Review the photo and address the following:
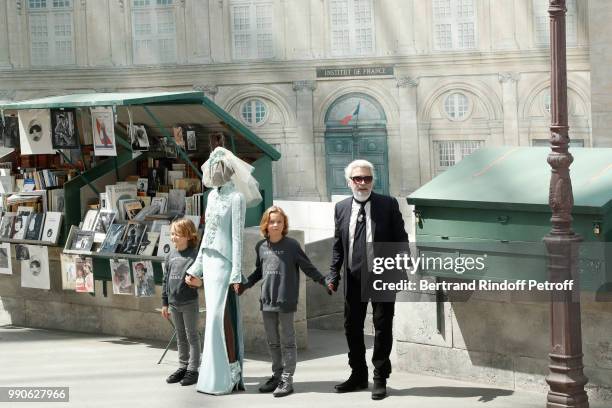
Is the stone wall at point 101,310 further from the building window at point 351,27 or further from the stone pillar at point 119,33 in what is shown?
the stone pillar at point 119,33

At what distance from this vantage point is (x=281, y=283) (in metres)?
8.41

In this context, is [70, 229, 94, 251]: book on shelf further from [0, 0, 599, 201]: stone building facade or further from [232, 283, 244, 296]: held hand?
[0, 0, 599, 201]: stone building facade

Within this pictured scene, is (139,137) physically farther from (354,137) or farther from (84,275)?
(354,137)

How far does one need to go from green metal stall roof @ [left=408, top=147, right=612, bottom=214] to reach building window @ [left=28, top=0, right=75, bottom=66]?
25.7m

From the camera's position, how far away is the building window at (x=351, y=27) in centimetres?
3105

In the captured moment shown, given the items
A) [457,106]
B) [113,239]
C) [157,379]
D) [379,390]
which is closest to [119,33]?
[457,106]

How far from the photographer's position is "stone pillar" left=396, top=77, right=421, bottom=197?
30.1 metres

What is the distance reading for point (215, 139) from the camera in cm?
1106

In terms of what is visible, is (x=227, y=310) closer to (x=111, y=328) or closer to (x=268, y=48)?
(x=111, y=328)

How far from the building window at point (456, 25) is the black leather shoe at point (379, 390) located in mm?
22677

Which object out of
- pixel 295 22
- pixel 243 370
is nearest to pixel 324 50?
pixel 295 22

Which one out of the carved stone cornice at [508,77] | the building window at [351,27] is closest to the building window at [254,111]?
the building window at [351,27]

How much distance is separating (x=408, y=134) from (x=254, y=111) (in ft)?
14.5

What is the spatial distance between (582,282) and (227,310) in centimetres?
269
